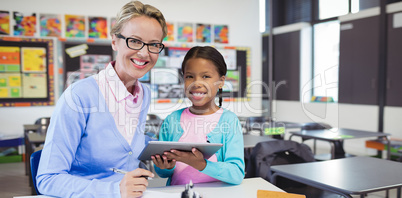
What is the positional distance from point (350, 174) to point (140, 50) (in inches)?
52.9

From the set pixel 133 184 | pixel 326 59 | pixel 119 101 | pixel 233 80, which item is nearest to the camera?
pixel 133 184

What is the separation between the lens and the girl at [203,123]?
129cm

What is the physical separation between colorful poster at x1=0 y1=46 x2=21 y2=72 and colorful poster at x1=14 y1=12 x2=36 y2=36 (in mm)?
271

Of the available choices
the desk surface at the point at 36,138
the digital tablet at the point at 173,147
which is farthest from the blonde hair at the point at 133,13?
the desk surface at the point at 36,138

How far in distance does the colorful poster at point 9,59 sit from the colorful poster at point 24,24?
0.89 ft

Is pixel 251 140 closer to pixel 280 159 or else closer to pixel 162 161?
pixel 280 159

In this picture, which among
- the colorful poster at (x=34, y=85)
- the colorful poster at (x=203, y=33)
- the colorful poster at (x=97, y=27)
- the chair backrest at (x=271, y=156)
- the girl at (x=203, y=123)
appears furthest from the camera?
the colorful poster at (x=203, y=33)

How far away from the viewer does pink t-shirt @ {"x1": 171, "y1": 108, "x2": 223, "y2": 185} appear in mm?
1323

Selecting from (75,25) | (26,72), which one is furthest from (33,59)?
(75,25)

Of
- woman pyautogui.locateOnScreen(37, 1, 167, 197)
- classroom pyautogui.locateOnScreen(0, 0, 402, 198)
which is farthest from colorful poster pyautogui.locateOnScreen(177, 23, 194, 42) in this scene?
woman pyautogui.locateOnScreen(37, 1, 167, 197)

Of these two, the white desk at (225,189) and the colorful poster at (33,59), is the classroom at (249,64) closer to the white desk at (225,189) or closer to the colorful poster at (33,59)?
the colorful poster at (33,59)

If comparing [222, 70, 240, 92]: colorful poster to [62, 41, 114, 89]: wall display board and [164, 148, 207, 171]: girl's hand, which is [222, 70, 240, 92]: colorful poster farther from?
[164, 148, 207, 171]: girl's hand

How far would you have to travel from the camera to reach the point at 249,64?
6496 mm

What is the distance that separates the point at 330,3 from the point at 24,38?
216 inches
